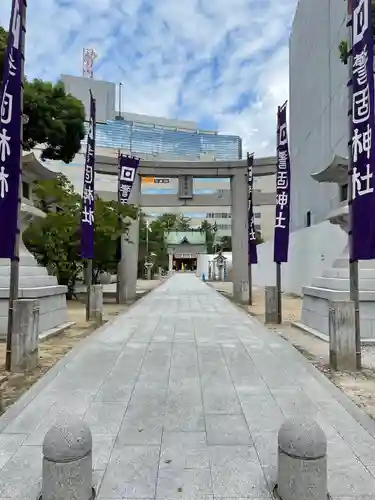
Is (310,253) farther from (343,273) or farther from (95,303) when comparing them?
(95,303)

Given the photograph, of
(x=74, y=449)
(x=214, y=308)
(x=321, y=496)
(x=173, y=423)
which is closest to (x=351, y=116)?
(x=173, y=423)

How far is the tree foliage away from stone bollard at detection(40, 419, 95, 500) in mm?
14627

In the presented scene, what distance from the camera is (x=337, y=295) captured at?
895cm

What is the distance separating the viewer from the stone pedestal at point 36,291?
9.22 metres

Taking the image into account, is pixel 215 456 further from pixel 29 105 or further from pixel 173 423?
pixel 29 105

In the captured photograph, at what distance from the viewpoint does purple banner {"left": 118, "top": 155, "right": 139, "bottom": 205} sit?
18172mm

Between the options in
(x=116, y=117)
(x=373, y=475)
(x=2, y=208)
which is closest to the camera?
(x=373, y=475)

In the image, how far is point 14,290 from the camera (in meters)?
6.74

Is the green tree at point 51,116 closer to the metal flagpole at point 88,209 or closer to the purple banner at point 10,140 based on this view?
the metal flagpole at point 88,209

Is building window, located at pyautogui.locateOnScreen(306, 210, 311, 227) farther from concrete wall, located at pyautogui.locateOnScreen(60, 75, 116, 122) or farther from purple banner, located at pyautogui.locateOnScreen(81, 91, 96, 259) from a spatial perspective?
concrete wall, located at pyautogui.locateOnScreen(60, 75, 116, 122)

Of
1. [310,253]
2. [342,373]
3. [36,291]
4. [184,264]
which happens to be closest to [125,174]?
[310,253]

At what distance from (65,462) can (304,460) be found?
57.9 inches

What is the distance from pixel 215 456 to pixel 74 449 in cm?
140

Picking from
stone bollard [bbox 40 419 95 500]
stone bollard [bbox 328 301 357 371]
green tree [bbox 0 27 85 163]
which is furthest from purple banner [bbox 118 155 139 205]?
stone bollard [bbox 40 419 95 500]
